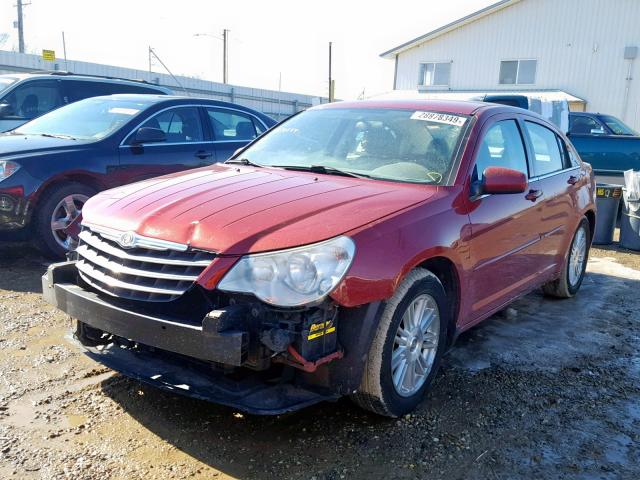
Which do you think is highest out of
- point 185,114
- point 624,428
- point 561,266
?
point 185,114

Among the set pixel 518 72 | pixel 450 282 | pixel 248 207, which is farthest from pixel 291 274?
pixel 518 72

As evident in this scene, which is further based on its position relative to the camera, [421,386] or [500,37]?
[500,37]

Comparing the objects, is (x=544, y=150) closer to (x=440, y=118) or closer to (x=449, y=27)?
(x=440, y=118)

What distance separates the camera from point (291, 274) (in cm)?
261

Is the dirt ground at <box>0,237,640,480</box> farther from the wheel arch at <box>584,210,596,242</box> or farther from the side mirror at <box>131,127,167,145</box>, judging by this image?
the side mirror at <box>131,127,167,145</box>

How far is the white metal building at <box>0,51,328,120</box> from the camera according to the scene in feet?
59.3

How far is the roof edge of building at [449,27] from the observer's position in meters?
24.9

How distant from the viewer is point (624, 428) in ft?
10.7

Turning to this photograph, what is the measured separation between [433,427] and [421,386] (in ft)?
0.84

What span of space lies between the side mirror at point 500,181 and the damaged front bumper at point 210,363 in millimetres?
1283

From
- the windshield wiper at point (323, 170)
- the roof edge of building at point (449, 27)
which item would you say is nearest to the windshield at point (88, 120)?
the windshield wiper at point (323, 170)

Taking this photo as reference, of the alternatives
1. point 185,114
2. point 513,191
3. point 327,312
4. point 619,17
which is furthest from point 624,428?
point 619,17

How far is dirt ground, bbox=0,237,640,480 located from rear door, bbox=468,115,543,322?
51 cm

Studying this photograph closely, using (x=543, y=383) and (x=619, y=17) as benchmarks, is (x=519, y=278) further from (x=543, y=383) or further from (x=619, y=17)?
(x=619, y=17)
